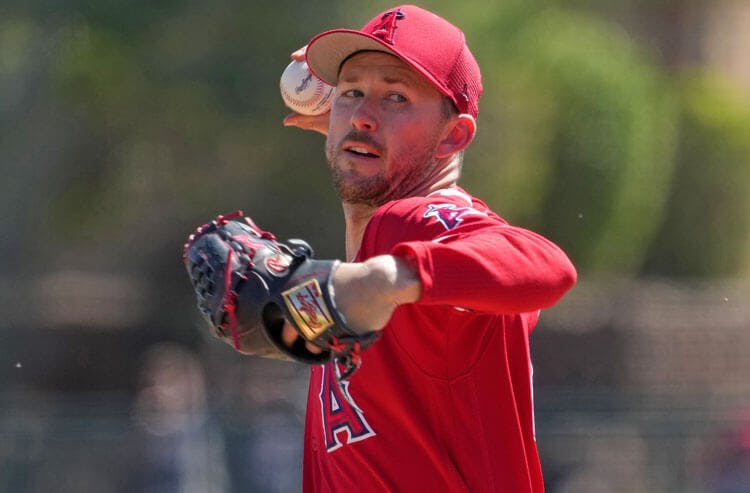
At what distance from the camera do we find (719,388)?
14.0 metres

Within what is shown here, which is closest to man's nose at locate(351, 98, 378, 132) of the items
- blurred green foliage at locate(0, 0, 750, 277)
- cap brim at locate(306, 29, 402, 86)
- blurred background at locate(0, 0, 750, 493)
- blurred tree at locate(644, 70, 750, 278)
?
cap brim at locate(306, 29, 402, 86)

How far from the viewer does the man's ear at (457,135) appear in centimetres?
320

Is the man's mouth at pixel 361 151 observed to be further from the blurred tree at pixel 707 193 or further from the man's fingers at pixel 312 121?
the blurred tree at pixel 707 193

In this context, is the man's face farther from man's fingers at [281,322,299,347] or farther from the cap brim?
man's fingers at [281,322,299,347]

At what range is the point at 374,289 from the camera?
7.54ft

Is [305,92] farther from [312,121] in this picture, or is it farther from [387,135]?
[387,135]

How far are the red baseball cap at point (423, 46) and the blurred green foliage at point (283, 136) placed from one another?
9599 mm

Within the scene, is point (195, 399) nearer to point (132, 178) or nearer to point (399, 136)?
point (132, 178)

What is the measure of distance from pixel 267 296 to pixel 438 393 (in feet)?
1.90

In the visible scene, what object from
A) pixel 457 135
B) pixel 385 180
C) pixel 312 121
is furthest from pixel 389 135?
pixel 312 121

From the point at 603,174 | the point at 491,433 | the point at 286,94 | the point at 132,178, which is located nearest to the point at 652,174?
the point at 603,174

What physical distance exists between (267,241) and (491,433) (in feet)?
2.36

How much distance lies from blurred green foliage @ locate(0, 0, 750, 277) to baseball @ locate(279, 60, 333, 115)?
28.8ft

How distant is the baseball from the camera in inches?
155
